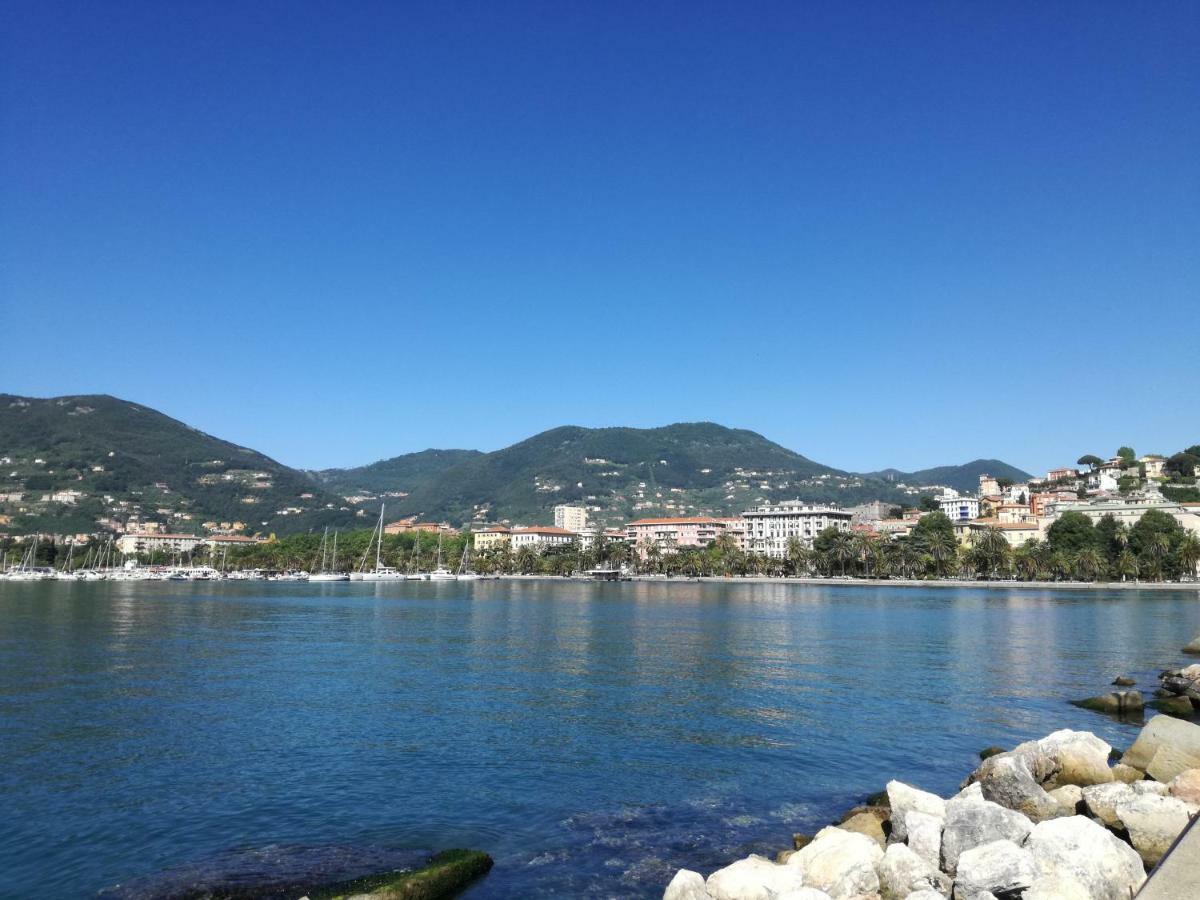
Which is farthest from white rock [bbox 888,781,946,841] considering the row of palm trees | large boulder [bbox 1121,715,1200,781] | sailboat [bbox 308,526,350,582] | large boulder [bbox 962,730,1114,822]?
sailboat [bbox 308,526,350,582]

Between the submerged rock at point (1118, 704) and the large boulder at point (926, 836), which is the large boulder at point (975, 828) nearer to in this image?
the large boulder at point (926, 836)

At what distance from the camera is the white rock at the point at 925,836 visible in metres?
11.1

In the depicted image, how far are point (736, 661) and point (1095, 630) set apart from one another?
1203 inches

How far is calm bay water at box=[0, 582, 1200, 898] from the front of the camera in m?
13.4

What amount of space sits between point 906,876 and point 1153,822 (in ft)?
11.9

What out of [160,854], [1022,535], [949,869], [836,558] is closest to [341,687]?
[160,854]

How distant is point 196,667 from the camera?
1313 inches

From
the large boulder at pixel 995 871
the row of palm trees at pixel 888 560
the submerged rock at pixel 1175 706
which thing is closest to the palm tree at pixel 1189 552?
the row of palm trees at pixel 888 560

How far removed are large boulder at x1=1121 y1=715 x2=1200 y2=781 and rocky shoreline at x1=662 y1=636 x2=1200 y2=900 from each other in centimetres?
2

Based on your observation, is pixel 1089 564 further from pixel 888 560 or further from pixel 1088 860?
pixel 1088 860

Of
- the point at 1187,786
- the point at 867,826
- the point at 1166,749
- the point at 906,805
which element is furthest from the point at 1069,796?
the point at 867,826

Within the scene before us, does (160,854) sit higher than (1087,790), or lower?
lower

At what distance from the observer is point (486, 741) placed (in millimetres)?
20875

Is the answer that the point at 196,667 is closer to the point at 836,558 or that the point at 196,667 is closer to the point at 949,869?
the point at 949,869
